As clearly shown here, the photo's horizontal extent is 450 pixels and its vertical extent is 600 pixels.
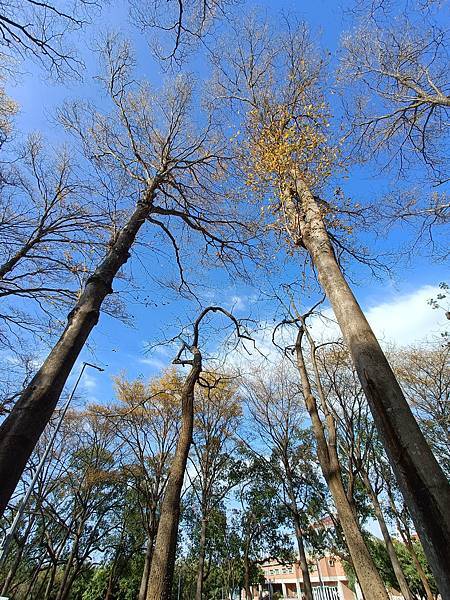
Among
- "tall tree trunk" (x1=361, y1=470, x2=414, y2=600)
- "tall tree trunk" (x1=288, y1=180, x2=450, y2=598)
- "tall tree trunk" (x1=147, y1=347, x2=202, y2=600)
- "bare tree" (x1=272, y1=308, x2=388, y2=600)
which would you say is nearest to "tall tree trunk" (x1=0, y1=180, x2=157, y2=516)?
"tall tree trunk" (x1=147, y1=347, x2=202, y2=600)

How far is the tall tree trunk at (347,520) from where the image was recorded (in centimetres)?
434

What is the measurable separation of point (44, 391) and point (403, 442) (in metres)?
2.69

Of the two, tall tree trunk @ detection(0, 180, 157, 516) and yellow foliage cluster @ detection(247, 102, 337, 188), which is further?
yellow foliage cluster @ detection(247, 102, 337, 188)

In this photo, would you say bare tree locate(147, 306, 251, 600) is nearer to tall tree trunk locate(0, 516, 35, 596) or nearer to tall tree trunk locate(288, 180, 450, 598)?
tall tree trunk locate(288, 180, 450, 598)

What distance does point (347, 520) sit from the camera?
4867 mm

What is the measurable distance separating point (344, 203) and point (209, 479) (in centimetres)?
1508

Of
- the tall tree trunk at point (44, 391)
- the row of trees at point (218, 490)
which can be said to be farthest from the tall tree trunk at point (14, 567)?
the tall tree trunk at point (44, 391)

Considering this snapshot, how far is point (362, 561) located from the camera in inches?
176

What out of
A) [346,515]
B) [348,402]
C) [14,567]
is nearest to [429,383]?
[348,402]

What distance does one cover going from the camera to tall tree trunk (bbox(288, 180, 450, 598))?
1.82 m

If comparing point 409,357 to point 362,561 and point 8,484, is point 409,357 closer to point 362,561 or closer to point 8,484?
point 362,561

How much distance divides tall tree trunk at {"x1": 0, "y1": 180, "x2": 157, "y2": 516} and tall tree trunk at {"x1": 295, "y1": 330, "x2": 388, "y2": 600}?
4.54 metres

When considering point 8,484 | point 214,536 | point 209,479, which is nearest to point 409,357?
point 209,479

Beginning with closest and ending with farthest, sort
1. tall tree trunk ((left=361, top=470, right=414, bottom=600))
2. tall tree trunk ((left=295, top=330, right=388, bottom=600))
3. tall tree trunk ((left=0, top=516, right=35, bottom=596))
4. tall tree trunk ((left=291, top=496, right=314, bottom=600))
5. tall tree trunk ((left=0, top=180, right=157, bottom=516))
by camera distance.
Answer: tall tree trunk ((left=0, top=180, right=157, bottom=516)), tall tree trunk ((left=295, top=330, right=388, bottom=600)), tall tree trunk ((left=361, top=470, right=414, bottom=600)), tall tree trunk ((left=291, top=496, right=314, bottom=600)), tall tree trunk ((left=0, top=516, right=35, bottom=596))
